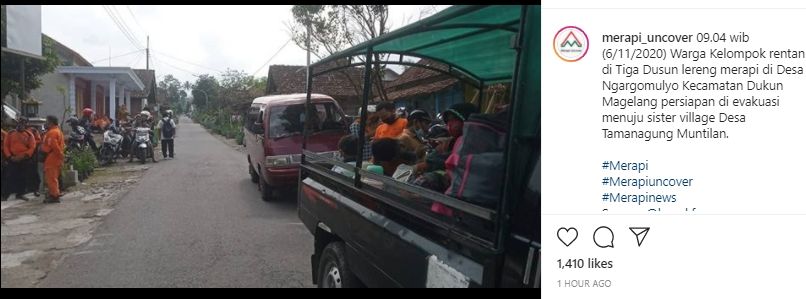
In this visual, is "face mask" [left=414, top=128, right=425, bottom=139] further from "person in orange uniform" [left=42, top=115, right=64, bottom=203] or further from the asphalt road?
"person in orange uniform" [left=42, top=115, right=64, bottom=203]

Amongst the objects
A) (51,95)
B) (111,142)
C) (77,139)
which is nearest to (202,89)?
(111,142)

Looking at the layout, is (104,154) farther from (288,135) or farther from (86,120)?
(86,120)

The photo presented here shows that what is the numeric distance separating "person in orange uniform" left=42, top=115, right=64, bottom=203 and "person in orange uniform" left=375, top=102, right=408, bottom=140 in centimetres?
348

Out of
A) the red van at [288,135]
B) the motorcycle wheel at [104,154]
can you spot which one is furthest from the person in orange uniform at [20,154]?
the red van at [288,135]

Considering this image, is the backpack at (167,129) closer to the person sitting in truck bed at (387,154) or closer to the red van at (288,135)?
the red van at (288,135)

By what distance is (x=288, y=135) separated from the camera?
793 cm

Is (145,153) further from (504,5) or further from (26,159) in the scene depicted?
(504,5)

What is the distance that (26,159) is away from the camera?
207 centimetres

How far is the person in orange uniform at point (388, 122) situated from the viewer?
5.63m

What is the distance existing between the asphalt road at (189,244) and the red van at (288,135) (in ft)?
1.20

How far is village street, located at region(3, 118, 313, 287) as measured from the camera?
283cm

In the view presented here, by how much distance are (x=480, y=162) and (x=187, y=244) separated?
100 inches
